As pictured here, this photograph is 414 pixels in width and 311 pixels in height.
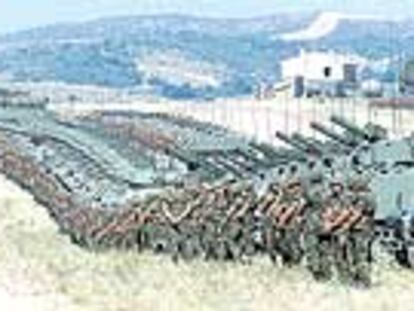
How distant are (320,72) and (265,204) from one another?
91.0 meters

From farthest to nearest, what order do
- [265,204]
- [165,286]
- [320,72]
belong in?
[320,72], [265,204], [165,286]

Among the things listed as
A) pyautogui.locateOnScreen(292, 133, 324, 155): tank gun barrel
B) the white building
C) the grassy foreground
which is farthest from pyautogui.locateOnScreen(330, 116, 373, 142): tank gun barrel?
the white building

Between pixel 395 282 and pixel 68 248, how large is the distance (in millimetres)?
9665

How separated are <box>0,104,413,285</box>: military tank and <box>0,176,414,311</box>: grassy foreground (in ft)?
1.56

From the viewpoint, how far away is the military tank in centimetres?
3002

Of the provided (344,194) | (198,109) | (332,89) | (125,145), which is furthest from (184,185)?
(332,89)

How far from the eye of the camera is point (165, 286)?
30.1 meters

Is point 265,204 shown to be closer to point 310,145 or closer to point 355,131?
point 355,131

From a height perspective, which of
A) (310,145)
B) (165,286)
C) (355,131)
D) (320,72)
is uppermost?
(355,131)

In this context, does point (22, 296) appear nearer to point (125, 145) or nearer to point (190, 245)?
point (190, 245)

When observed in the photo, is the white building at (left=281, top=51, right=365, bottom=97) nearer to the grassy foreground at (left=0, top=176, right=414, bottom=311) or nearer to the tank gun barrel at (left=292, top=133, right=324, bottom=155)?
the tank gun barrel at (left=292, top=133, right=324, bottom=155)

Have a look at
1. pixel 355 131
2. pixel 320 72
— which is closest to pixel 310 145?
pixel 355 131

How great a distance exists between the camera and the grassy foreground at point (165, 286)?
27.7m

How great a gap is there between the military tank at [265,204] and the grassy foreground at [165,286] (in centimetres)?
48
